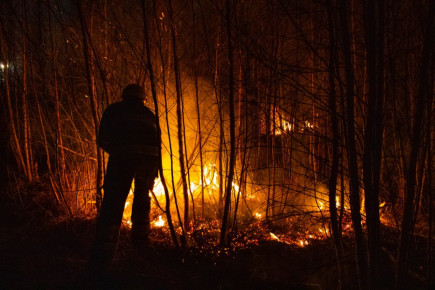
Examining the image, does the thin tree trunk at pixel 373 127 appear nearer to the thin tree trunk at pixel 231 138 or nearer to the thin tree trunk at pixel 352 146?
the thin tree trunk at pixel 352 146

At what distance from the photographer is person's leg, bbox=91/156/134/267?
10.0 ft

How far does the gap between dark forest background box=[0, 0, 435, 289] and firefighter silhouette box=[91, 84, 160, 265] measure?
0.94 ft

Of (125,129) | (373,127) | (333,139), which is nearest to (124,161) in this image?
(125,129)

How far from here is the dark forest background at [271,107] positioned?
202 centimetres

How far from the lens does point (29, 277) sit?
9.64ft

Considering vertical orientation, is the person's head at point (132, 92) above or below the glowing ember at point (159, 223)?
above

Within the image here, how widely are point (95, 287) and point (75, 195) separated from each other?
191 centimetres

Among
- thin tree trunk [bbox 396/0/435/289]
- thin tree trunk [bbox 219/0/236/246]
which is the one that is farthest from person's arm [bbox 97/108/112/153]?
thin tree trunk [bbox 396/0/435/289]

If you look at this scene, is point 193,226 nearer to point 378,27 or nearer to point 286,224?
point 286,224

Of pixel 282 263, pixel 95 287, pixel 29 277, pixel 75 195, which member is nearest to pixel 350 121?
pixel 282 263

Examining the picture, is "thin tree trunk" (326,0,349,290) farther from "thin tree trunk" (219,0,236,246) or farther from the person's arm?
the person's arm

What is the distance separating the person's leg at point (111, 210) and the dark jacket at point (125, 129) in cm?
16

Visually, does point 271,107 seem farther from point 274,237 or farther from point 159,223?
point 159,223

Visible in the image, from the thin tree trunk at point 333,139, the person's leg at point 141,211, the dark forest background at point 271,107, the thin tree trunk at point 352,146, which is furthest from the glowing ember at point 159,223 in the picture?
the thin tree trunk at point 352,146
